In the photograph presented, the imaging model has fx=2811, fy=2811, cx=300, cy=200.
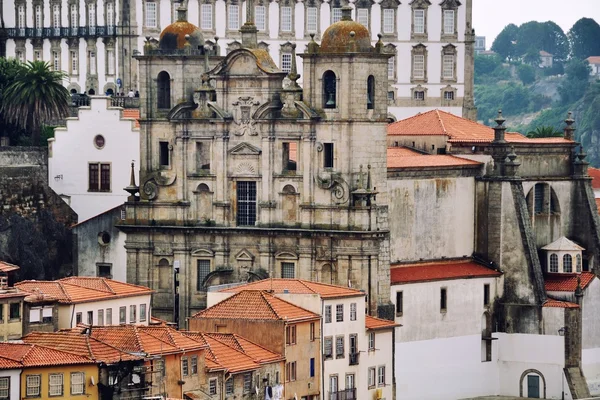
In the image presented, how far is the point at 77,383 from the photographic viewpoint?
318 ft

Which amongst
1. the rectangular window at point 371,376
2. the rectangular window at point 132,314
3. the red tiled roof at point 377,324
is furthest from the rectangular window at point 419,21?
the rectangular window at point 132,314

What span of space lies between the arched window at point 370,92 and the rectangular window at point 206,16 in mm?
40806

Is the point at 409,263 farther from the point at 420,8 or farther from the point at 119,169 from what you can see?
the point at 420,8

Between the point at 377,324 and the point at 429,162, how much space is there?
12332 mm

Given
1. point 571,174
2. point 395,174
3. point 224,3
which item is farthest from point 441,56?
point 395,174

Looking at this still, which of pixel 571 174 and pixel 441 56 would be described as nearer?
pixel 571 174

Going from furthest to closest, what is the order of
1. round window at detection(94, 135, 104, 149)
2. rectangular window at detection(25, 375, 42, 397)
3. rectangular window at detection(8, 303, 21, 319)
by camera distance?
round window at detection(94, 135, 104, 149) < rectangular window at detection(8, 303, 21, 319) < rectangular window at detection(25, 375, 42, 397)

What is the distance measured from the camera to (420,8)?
167m

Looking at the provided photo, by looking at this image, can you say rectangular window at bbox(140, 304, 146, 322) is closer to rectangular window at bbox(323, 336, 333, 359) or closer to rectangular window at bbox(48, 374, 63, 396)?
rectangular window at bbox(323, 336, 333, 359)

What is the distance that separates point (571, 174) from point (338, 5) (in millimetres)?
35913

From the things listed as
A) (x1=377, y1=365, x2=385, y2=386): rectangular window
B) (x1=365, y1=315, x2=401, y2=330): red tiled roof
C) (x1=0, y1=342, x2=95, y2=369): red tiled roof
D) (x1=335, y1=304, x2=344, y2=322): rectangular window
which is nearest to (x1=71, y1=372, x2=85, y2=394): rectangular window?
(x1=0, y1=342, x2=95, y2=369): red tiled roof

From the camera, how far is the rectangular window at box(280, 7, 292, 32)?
16388 centimetres

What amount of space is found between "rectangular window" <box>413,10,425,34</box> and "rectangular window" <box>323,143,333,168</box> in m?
46.3

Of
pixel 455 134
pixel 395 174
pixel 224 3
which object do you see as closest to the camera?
pixel 395 174
